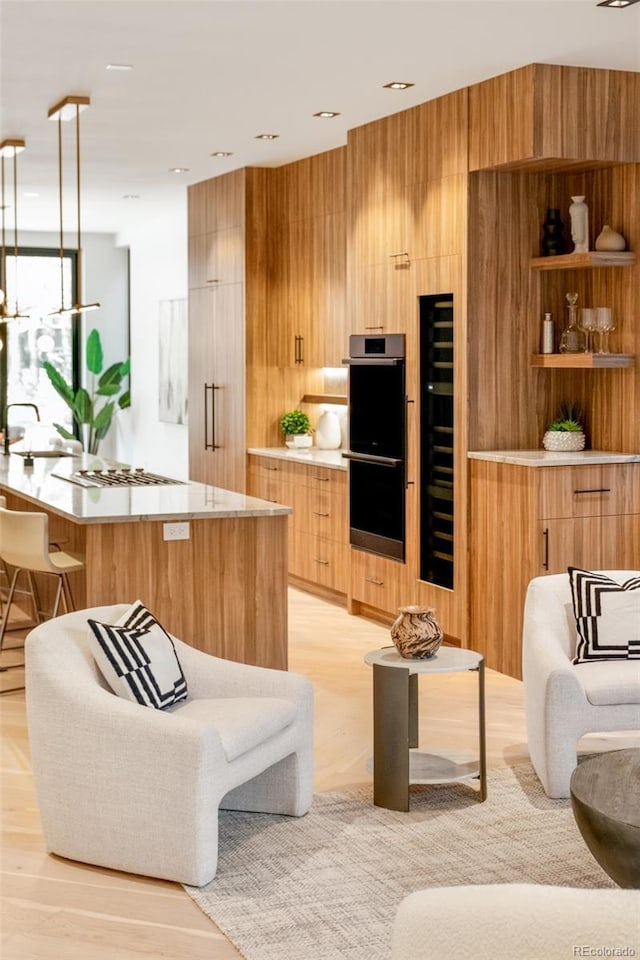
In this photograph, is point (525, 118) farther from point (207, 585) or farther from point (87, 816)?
point (87, 816)

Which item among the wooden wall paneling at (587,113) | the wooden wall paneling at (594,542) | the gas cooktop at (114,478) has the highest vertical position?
the wooden wall paneling at (587,113)

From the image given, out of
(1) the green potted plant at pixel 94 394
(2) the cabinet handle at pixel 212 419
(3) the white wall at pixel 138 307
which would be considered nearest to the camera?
(2) the cabinet handle at pixel 212 419

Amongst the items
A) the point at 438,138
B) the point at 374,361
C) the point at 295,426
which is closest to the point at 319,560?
the point at 295,426

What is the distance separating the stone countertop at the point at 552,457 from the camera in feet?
18.1

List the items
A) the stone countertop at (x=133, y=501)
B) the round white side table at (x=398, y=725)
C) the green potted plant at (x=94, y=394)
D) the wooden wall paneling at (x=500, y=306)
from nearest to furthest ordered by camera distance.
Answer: the round white side table at (x=398, y=725), the stone countertop at (x=133, y=501), the wooden wall paneling at (x=500, y=306), the green potted plant at (x=94, y=394)

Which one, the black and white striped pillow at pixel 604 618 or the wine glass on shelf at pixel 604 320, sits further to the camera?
the wine glass on shelf at pixel 604 320

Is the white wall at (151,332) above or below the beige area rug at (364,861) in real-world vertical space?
above

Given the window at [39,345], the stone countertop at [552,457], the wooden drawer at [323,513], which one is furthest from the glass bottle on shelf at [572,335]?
the window at [39,345]

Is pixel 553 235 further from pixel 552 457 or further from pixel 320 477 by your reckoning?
pixel 320 477

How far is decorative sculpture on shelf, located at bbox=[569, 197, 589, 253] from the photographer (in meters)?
5.81

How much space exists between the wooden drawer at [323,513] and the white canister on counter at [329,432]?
1.61 feet

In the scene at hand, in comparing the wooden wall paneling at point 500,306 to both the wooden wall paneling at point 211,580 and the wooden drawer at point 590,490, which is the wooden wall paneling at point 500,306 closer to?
the wooden drawer at point 590,490

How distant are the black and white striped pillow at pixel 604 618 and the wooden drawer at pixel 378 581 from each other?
224 centimetres

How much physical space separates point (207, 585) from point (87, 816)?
171 centimetres
